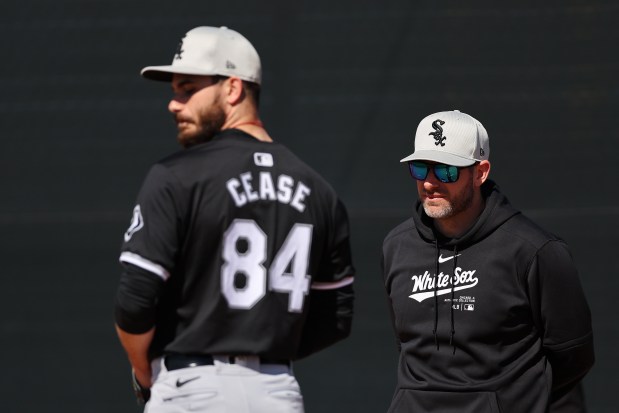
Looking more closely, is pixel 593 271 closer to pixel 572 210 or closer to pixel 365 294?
pixel 572 210

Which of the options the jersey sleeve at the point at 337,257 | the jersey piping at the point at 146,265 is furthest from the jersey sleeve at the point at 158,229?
the jersey sleeve at the point at 337,257

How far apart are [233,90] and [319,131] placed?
2.48 m

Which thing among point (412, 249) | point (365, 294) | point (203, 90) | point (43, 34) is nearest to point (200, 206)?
point (203, 90)

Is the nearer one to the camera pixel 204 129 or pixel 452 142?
pixel 204 129

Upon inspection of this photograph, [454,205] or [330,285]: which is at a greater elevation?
[454,205]

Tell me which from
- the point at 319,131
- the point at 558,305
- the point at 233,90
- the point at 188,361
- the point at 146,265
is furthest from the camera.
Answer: the point at 319,131

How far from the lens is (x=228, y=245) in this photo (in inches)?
135

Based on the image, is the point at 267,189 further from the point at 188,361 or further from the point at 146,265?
the point at 188,361

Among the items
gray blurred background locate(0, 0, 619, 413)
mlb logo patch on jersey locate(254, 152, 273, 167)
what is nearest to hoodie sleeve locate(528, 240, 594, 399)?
mlb logo patch on jersey locate(254, 152, 273, 167)

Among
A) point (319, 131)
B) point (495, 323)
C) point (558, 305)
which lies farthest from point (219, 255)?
point (319, 131)

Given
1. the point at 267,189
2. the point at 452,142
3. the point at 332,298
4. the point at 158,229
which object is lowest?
the point at 332,298

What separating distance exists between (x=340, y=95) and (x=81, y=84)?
4.33ft

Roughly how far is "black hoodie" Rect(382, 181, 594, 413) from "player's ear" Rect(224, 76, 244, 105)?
0.74 m

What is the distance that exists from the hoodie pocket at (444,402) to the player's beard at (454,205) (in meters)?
0.53
